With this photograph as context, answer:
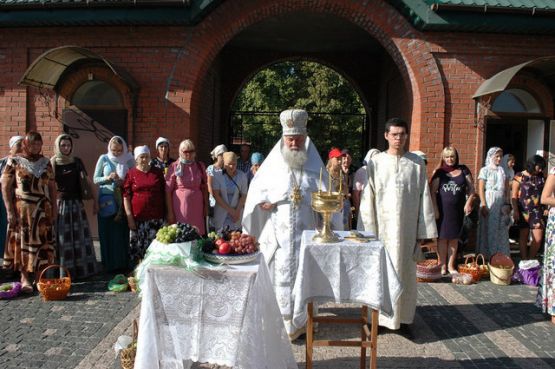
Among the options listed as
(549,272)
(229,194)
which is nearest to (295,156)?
(229,194)

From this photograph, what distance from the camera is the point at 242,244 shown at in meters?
3.57

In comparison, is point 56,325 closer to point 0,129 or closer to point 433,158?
point 0,129

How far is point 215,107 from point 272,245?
8.66m

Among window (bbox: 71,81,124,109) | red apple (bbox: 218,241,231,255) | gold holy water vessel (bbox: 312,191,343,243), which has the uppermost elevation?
window (bbox: 71,81,124,109)

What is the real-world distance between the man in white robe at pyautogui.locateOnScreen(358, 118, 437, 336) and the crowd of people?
10 millimetres

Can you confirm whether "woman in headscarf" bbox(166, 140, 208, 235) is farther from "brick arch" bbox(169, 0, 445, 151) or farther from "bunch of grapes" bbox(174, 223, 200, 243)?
"bunch of grapes" bbox(174, 223, 200, 243)

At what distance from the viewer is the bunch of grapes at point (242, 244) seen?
354 centimetres

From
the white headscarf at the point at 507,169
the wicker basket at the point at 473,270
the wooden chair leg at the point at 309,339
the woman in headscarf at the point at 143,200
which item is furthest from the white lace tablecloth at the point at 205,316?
the white headscarf at the point at 507,169

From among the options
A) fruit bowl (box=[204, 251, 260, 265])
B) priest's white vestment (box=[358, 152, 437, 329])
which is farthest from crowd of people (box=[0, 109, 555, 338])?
fruit bowl (box=[204, 251, 260, 265])

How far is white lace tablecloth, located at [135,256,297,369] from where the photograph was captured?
3426 mm

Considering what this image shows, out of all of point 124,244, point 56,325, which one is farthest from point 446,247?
point 56,325

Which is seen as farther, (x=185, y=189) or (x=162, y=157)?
(x=162, y=157)

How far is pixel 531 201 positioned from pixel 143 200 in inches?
240

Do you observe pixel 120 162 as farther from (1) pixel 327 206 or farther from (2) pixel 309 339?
(2) pixel 309 339
